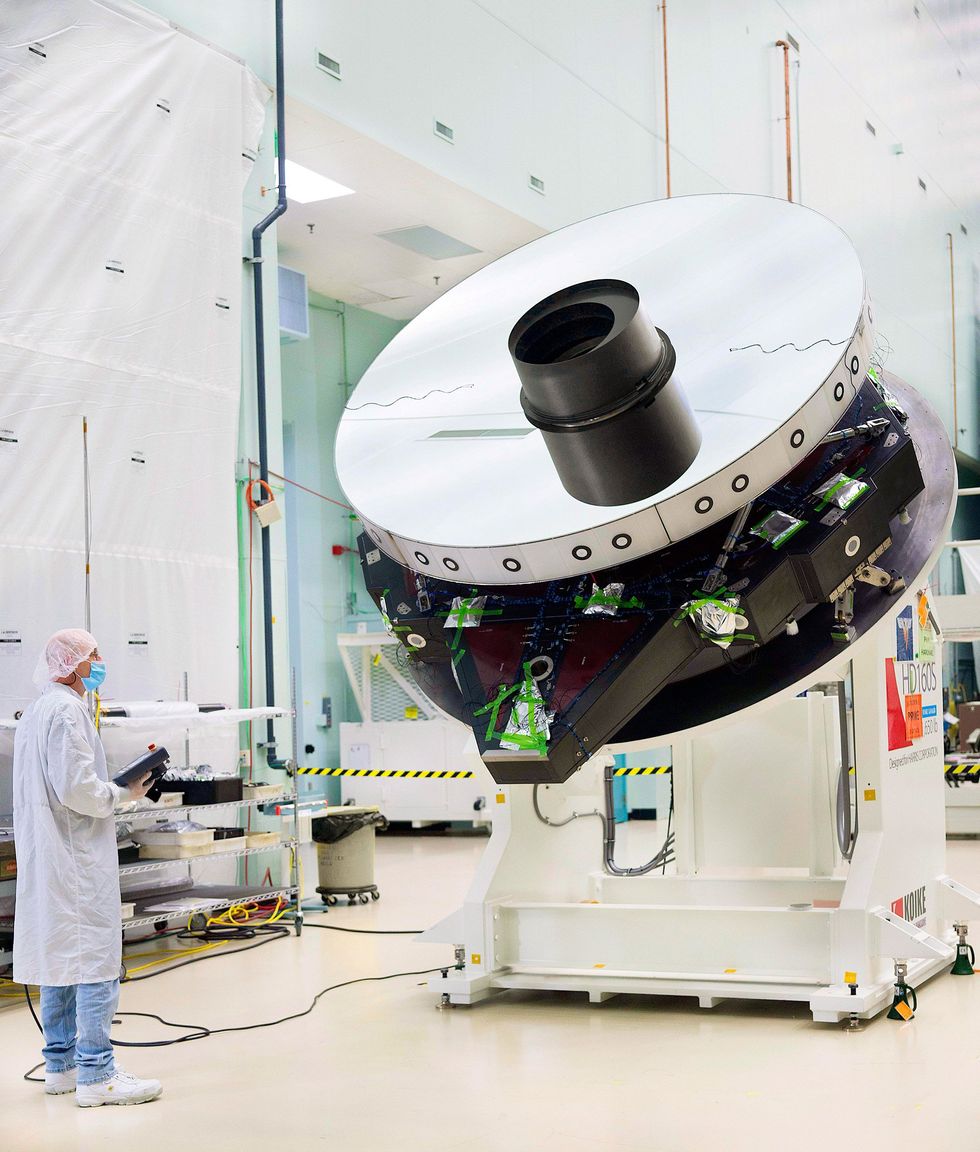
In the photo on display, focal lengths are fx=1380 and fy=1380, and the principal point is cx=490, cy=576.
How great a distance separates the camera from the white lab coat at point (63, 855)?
15.0 feet

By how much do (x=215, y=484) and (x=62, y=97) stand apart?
2363mm

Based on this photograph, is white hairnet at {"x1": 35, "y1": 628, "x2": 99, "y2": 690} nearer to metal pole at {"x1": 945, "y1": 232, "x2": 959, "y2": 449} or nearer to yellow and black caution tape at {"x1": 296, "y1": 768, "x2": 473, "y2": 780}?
yellow and black caution tape at {"x1": 296, "y1": 768, "x2": 473, "y2": 780}

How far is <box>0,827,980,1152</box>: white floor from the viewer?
4.08 metres

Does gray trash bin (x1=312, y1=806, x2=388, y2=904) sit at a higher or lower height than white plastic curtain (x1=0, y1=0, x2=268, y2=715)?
lower

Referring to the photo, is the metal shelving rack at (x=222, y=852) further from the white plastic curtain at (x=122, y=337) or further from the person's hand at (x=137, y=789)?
the person's hand at (x=137, y=789)

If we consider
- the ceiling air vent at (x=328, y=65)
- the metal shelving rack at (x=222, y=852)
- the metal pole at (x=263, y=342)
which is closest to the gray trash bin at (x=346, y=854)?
the metal shelving rack at (x=222, y=852)

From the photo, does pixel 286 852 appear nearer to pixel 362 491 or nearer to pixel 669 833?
pixel 669 833

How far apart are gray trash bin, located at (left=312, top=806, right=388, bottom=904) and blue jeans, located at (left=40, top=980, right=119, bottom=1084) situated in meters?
4.24

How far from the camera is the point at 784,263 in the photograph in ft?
15.4

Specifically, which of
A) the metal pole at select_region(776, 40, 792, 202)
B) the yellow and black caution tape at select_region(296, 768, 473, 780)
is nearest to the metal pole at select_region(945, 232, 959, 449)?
the metal pole at select_region(776, 40, 792, 202)

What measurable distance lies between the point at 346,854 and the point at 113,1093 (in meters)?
4.62

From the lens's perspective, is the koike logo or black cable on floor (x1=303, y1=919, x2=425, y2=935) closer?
the koike logo

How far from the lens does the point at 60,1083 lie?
480cm

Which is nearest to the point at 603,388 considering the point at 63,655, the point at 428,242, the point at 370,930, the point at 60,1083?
the point at 63,655
